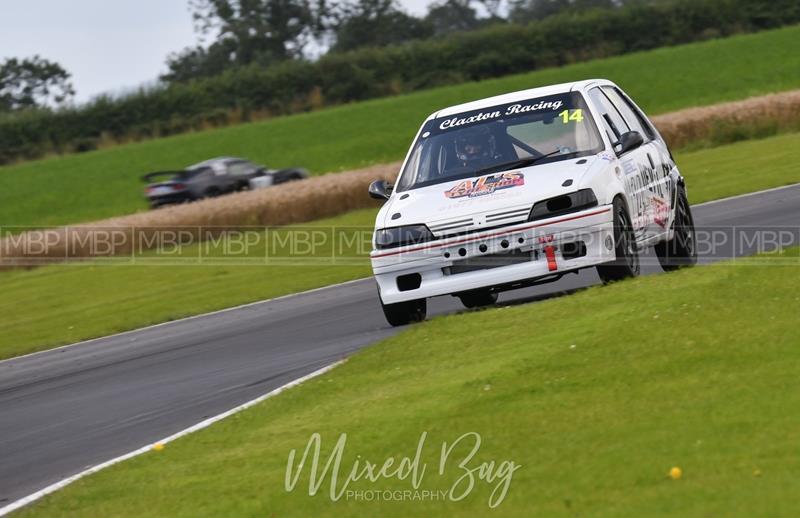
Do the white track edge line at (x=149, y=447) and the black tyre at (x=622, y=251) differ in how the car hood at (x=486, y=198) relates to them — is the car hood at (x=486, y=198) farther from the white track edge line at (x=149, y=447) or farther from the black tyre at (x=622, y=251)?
the white track edge line at (x=149, y=447)

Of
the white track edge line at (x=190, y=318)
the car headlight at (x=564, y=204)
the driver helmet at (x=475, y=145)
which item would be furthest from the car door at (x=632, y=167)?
the white track edge line at (x=190, y=318)

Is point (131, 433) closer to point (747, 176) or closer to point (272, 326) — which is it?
point (272, 326)

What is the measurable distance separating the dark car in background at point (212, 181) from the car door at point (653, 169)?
71.6 ft

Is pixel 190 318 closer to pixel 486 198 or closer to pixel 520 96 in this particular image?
pixel 520 96

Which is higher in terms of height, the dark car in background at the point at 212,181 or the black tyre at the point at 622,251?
the black tyre at the point at 622,251

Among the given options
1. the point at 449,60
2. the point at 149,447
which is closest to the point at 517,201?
the point at 149,447

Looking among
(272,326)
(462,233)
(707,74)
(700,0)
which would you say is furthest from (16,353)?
(700,0)

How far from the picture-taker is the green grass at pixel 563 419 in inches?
198

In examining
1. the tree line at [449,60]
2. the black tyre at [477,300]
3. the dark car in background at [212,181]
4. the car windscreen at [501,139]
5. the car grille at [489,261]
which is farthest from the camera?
the tree line at [449,60]

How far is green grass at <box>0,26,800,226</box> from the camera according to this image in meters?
46.1

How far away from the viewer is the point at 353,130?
178ft

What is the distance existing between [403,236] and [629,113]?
291 cm

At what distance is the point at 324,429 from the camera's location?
6652 millimetres

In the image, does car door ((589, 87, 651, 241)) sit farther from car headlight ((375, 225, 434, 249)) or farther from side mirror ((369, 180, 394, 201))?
side mirror ((369, 180, 394, 201))
